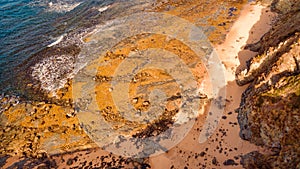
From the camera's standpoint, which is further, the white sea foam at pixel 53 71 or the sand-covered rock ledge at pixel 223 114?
the white sea foam at pixel 53 71

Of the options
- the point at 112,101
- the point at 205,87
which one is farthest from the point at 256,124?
the point at 112,101

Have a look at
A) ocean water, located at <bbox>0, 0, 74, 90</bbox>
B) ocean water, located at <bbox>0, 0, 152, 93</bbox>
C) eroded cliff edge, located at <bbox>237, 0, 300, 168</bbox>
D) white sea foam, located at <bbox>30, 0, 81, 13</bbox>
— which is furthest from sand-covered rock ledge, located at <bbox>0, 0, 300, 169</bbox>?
white sea foam, located at <bbox>30, 0, 81, 13</bbox>

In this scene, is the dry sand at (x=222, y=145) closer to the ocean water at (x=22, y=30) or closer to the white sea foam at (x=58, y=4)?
the ocean water at (x=22, y=30)

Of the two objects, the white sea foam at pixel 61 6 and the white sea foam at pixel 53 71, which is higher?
the white sea foam at pixel 61 6

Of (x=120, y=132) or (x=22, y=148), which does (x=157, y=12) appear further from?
(x=22, y=148)

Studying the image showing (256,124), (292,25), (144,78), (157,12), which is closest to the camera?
(256,124)

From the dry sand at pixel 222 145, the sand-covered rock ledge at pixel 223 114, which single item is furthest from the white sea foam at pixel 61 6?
the dry sand at pixel 222 145

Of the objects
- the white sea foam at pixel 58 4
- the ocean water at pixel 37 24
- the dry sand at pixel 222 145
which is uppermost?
the white sea foam at pixel 58 4
